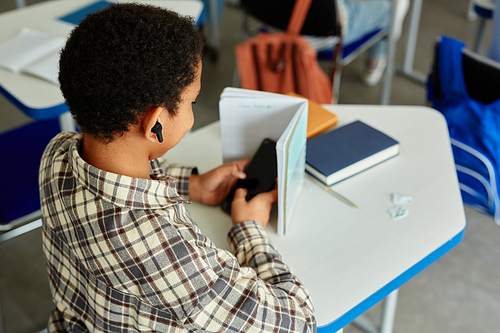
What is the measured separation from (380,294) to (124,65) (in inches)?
23.8

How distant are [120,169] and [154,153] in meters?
0.06

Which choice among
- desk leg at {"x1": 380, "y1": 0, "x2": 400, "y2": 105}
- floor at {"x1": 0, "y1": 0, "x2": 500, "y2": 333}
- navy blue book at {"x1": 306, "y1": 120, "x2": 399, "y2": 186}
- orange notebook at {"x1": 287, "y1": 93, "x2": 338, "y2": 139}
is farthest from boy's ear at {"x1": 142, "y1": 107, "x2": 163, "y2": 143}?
desk leg at {"x1": 380, "y1": 0, "x2": 400, "y2": 105}

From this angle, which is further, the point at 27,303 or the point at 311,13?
the point at 311,13

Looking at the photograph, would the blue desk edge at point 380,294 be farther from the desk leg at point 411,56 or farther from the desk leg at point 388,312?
the desk leg at point 411,56

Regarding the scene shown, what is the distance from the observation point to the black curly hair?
0.60 m

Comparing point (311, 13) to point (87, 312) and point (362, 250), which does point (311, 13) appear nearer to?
point (362, 250)

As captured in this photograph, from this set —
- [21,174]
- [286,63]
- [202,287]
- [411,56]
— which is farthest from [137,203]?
[411,56]

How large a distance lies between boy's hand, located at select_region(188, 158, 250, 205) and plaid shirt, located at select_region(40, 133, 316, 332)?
28 centimetres

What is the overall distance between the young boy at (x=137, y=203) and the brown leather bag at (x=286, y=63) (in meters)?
1.28

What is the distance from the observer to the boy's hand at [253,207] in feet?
3.13

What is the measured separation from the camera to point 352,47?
2223 mm

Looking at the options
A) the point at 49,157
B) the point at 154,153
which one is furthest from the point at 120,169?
the point at 49,157

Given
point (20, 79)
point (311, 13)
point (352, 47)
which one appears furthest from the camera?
point (352, 47)

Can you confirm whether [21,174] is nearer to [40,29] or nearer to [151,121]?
[40,29]
